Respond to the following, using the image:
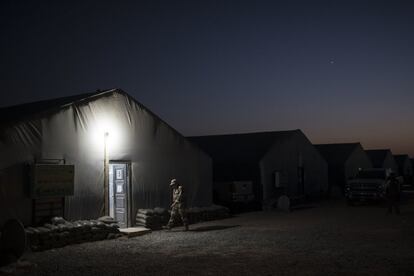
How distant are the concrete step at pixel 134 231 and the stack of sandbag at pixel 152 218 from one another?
1.61 feet

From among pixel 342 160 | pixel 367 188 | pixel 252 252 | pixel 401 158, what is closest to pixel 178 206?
pixel 252 252

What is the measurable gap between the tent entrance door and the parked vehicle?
15.4m

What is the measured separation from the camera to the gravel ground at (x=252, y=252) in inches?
425

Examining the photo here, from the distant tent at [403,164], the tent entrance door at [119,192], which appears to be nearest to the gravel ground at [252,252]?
the tent entrance door at [119,192]

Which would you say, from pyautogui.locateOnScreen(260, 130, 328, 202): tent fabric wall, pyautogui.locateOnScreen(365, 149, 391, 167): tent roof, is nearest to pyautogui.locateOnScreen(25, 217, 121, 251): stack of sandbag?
pyautogui.locateOnScreen(260, 130, 328, 202): tent fabric wall

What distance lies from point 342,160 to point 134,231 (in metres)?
30.6

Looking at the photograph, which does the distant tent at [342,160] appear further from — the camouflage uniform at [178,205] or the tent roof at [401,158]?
the camouflage uniform at [178,205]

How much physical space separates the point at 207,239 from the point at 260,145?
17.0 m

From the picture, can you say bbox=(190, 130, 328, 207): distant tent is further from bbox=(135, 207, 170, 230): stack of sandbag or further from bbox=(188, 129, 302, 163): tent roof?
bbox=(135, 207, 170, 230): stack of sandbag

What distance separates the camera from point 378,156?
55.3 m

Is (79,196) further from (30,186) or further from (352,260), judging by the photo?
(352,260)

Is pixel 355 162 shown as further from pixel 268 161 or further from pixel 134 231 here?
pixel 134 231

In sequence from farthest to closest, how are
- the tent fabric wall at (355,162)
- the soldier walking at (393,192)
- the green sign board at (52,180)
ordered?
the tent fabric wall at (355,162), the soldier walking at (393,192), the green sign board at (52,180)

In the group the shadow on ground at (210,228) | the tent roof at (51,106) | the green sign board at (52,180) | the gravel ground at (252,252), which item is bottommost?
the gravel ground at (252,252)
